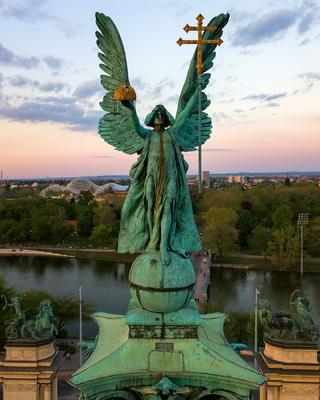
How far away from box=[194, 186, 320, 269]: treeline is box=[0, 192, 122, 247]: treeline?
32.3 feet

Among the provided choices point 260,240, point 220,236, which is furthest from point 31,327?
→ point 260,240

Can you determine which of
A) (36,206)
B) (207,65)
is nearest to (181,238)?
(207,65)

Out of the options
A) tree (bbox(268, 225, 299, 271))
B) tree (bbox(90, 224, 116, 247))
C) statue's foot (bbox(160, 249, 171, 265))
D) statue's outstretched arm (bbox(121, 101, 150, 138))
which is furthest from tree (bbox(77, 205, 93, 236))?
statue's foot (bbox(160, 249, 171, 265))

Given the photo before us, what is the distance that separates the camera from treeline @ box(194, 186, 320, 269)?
3591 centimetres

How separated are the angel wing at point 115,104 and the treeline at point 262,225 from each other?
30.1m

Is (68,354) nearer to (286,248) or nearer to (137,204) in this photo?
(137,204)

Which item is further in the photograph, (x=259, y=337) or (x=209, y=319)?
(x=259, y=337)

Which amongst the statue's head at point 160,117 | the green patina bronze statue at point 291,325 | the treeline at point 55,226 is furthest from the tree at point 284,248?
the statue's head at point 160,117

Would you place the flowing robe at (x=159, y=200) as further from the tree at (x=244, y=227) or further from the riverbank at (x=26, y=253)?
the tree at (x=244, y=227)

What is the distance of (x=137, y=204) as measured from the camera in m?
6.29

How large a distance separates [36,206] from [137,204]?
52202 millimetres

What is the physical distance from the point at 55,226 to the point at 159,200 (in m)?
44.0

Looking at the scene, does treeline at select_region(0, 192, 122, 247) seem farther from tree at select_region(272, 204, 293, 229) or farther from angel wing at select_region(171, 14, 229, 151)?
angel wing at select_region(171, 14, 229, 151)

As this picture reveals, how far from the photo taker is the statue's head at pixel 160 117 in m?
5.99
